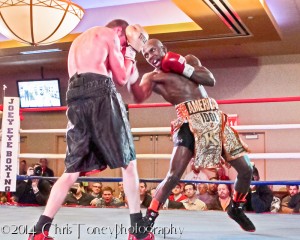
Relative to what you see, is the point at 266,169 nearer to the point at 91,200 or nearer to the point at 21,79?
the point at 91,200

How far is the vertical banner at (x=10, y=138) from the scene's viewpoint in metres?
3.09

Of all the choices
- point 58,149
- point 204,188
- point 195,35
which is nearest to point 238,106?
point 195,35

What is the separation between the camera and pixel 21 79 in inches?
294

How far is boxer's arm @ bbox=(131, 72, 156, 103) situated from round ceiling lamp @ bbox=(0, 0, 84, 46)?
153 cm

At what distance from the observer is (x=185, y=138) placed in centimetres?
201

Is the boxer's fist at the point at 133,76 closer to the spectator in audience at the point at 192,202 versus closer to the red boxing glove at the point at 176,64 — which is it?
the red boxing glove at the point at 176,64

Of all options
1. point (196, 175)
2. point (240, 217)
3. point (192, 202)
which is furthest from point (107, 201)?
point (240, 217)

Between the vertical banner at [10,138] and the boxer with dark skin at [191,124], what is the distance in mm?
1368

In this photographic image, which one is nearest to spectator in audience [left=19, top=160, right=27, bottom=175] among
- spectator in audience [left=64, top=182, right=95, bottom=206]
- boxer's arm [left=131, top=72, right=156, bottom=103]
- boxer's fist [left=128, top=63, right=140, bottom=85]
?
spectator in audience [left=64, top=182, right=95, bottom=206]

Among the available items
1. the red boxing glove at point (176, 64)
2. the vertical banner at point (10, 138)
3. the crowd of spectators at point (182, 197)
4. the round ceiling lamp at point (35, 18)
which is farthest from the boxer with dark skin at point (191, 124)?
the round ceiling lamp at point (35, 18)

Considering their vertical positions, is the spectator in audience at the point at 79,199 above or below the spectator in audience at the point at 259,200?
below

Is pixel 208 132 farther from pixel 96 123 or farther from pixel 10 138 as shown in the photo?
pixel 10 138

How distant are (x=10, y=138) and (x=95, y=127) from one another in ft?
5.36

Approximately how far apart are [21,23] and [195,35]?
2.25 meters
